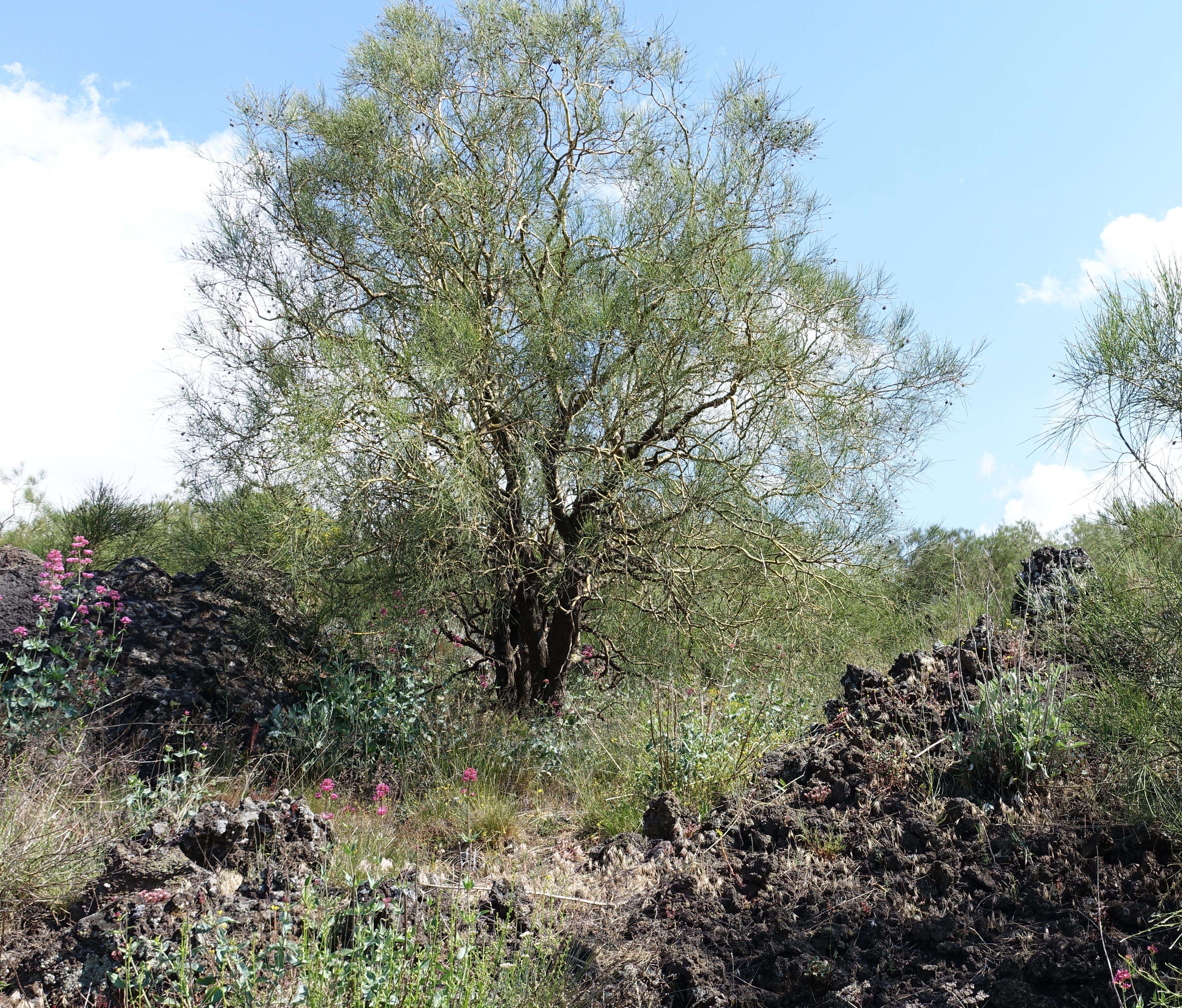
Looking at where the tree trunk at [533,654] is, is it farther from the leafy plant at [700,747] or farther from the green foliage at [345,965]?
the green foliage at [345,965]

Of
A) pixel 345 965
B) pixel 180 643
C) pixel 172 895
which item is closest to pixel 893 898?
pixel 345 965

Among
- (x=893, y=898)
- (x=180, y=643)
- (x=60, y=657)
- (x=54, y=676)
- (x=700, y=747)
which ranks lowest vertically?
(x=893, y=898)

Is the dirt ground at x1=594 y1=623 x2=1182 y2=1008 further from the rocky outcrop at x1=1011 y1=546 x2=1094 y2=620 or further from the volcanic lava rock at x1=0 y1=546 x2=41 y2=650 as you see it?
the volcanic lava rock at x1=0 y1=546 x2=41 y2=650

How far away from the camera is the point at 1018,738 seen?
136 inches

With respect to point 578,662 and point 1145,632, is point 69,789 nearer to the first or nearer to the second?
point 578,662

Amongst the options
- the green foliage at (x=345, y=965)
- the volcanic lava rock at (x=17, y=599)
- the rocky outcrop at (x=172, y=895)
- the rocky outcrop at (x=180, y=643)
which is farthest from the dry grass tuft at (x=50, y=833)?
the volcanic lava rock at (x=17, y=599)

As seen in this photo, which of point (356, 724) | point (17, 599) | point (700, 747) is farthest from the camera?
point (17, 599)

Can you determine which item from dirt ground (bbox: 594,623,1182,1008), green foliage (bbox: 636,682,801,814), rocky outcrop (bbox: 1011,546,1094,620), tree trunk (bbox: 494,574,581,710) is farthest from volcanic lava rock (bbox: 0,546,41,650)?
rocky outcrop (bbox: 1011,546,1094,620)

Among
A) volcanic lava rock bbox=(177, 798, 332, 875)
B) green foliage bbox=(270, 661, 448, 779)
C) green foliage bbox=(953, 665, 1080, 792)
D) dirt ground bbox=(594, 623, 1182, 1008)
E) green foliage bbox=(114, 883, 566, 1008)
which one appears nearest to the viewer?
green foliage bbox=(114, 883, 566, 1008)

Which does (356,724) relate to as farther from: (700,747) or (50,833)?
(700,747)

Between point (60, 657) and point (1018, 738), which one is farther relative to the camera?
point (60, 657)

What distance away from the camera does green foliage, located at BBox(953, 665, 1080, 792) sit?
3451 mm

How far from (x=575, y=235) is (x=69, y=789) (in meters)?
4.20

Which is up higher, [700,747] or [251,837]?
[700,747]
